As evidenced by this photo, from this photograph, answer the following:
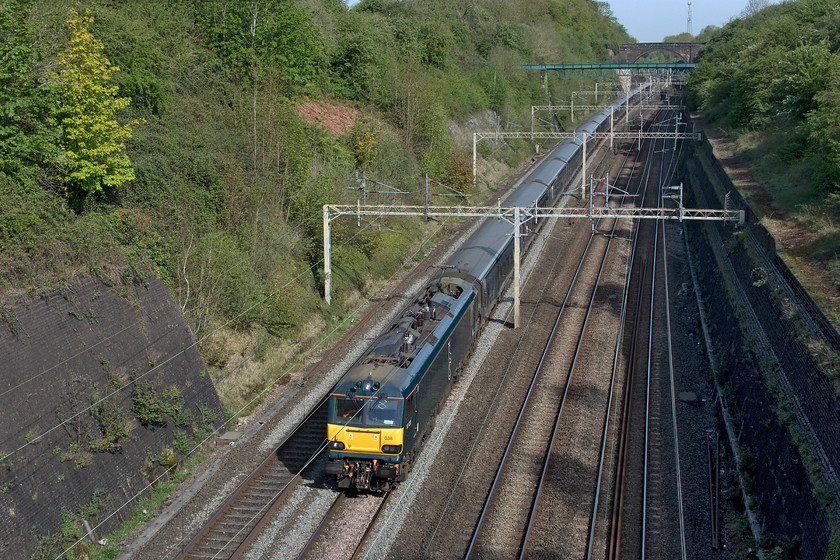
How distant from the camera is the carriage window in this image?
15359mm

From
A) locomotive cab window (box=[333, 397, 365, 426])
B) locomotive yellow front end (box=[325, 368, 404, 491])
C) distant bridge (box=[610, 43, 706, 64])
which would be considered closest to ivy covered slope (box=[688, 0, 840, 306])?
locomotive yellow front end (box=[325, 368, 404, 491])

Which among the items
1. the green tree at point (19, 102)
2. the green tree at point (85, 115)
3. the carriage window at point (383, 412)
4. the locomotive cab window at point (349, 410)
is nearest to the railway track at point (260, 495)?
the locomotive cab window at point (349, 410)

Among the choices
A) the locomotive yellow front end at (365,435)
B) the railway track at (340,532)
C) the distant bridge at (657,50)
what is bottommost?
the railway track at (340,532)

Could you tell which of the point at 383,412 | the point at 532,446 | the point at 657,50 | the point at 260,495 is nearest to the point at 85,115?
the point at 260,495

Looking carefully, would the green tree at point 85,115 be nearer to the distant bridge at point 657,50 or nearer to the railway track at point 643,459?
the railway track at point 643,459

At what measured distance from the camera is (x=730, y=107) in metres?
48.4

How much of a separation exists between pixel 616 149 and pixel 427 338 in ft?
185

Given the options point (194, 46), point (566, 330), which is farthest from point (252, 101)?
point (566, 330)

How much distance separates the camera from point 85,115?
61.1 feet

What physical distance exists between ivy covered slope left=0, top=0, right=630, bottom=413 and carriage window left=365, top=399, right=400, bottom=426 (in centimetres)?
667

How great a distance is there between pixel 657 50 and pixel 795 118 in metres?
89.4

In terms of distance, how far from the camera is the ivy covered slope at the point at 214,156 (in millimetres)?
17938

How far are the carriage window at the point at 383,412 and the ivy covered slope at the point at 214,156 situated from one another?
21.9 feet

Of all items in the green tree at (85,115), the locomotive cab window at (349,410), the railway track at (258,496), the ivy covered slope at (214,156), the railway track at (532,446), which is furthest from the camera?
the green tree at (85,115)
